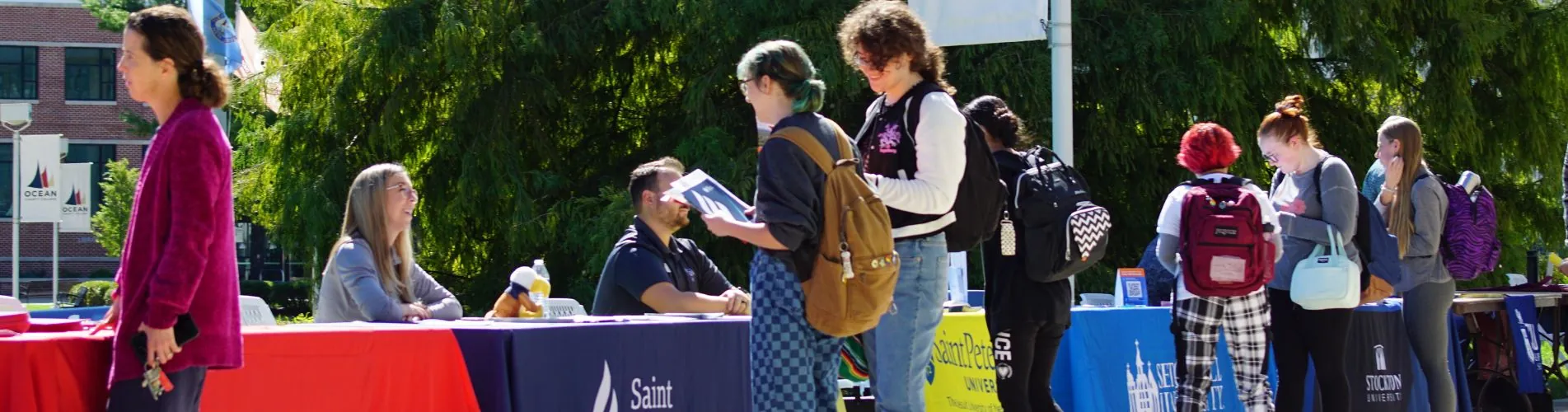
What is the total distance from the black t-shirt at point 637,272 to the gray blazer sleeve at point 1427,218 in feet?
12.3

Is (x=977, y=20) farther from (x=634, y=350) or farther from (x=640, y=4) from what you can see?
(x=640, y=4)

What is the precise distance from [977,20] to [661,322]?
177 inches

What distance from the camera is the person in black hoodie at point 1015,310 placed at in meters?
5.61

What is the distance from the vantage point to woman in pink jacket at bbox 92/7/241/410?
3.46 metres

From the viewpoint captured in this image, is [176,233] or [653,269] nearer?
[176,233]

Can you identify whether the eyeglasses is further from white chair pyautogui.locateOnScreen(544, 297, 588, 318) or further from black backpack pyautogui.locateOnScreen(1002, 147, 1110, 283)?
black backpack pyautogui.locateOnScreen(1002, 147, 1110, 283)

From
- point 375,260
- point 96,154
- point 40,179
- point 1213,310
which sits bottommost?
point 1213,310

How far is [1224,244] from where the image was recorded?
593 cm

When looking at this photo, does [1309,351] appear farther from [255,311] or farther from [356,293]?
[255,311]

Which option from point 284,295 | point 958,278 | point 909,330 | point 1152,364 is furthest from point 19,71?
point 909,330

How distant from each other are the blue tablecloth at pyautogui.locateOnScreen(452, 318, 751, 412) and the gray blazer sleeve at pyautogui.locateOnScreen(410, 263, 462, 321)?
3.11 feet

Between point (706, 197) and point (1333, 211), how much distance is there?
3548mm

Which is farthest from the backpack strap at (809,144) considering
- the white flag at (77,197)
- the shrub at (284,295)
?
the shrub at (284,295)

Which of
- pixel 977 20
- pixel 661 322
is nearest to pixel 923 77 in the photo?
pixel 661 322
